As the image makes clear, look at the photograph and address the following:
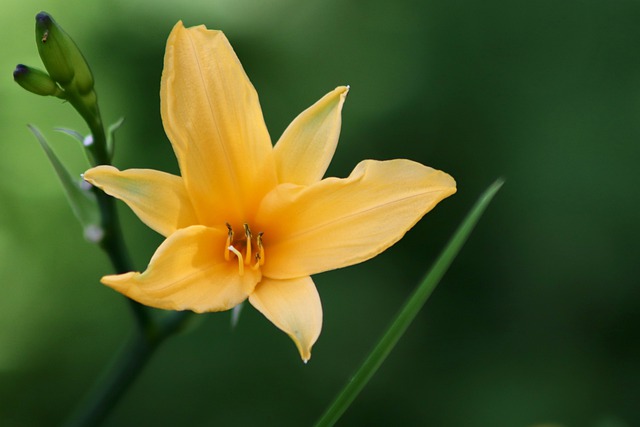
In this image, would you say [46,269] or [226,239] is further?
[46,269]

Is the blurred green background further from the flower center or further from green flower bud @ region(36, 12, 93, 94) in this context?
green flower bud @ region(36, 12, 93, 94)

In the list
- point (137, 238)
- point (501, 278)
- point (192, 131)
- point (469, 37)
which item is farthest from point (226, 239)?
point (469, 37)

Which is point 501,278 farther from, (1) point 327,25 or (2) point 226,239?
(2) point 226,239

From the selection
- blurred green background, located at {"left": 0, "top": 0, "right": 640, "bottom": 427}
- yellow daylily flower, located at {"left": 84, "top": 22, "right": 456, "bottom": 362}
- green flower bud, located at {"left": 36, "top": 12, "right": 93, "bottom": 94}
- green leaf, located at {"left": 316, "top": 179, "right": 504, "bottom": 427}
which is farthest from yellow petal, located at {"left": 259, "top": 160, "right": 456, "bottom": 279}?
blurred green background, located at {"left": 0, "top": 0, "right": 640, "bottom": 427}

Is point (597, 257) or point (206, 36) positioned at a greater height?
point (206, 36)

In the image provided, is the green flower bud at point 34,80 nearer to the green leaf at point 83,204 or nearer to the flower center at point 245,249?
the green leaf at point 83,204

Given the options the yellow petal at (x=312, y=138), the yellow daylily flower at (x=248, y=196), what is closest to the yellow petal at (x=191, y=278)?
the yellow daylily flower at (x=248, y=196)
